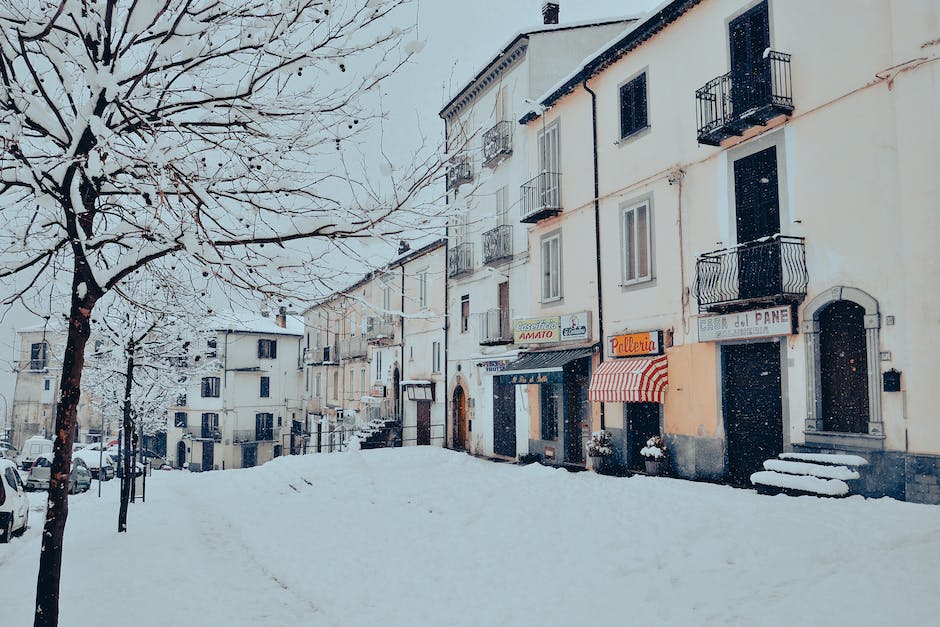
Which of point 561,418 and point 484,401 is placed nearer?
point 561,418

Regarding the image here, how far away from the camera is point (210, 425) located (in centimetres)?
5728

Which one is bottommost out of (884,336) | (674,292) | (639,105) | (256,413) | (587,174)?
(256,413)

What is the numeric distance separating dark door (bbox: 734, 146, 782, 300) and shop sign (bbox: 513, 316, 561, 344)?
7.12m

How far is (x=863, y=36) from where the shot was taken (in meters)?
12.3

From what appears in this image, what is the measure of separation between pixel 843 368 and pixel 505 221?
549 inches

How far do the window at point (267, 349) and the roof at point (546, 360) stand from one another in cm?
4173

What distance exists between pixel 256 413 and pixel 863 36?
2134 inches

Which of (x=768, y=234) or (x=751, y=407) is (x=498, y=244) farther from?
(x=751, y=407)

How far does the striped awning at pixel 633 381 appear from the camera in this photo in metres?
16.5

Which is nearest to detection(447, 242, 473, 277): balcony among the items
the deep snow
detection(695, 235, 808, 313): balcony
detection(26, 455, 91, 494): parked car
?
the deep snow

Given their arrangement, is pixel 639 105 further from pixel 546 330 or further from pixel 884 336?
pixel 884 336

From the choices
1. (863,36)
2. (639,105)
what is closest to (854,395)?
(863,36)

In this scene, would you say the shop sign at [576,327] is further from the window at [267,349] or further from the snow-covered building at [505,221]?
the window at [267,349]

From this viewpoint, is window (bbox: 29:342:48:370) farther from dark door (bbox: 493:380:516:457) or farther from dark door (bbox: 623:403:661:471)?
dark door (bbox: 493:380:516:457)
